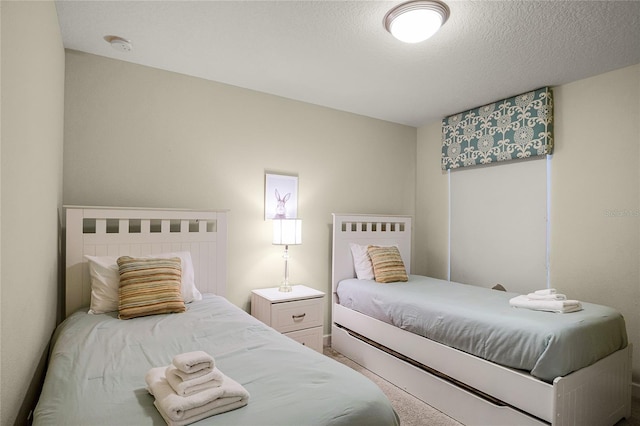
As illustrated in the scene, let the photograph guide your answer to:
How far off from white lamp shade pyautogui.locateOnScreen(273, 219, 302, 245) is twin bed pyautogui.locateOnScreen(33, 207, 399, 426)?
2.58 feet

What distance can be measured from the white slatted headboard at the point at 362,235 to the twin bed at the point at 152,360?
1.37 meters

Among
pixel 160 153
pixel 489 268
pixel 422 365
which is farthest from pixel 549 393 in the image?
pixel 160 153

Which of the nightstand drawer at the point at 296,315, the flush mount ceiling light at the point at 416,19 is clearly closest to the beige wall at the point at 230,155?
the nightstand drawer at the point at 296,315

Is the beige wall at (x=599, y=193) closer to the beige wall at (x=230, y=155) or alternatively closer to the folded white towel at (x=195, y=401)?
the beige wall at (x=230, y=155)

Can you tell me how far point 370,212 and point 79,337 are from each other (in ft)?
9.80

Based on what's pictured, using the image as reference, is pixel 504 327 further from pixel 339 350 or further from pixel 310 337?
pixel 339 350

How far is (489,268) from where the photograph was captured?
11.6 feet

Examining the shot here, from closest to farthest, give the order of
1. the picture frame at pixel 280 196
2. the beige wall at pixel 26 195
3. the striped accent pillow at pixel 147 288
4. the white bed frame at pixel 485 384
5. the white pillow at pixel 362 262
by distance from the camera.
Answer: the beige wall at pixel 26 195 < the white bed frame at pixel 485 384 < the striped accent pillow at pixel 147 288 < the picture frame at pixel 280 196 < the white pillow at pixel 362 262

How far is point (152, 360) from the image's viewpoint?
1.39 m

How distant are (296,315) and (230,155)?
151cm

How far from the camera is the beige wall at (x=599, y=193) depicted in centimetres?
257

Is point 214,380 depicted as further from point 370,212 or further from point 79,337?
point 370,212

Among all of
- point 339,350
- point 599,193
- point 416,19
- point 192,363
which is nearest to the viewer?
point 192,363

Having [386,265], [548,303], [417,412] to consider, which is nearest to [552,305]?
[548,303]
